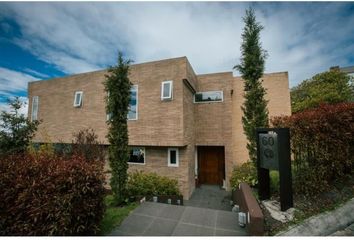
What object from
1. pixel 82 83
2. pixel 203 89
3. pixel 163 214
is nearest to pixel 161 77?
pixel 203 89

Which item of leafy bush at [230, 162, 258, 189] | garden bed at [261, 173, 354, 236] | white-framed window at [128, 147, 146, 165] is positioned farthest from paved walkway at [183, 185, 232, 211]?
garden bed at [261, 173, 354, 236]

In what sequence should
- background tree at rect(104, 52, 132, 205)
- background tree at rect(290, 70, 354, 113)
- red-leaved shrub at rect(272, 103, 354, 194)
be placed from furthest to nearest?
background tree at rect(290, 70, 354, 113)
background tree at rect(104, 52, 132, 205)
red-leaved shrub at rect(272, 103, 354, 194)

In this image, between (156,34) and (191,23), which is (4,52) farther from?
(191,23)

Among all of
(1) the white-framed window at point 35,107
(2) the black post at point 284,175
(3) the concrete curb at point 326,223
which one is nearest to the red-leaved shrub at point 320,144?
(3) the concrete curb at point 326,223

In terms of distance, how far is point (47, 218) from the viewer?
3.30 m

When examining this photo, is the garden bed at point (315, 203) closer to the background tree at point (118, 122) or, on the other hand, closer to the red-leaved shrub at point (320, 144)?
the red-leaved shrub at point (320, 144)

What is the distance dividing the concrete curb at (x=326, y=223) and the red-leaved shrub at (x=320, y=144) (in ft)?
2.56

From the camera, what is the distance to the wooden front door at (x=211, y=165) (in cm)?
1194

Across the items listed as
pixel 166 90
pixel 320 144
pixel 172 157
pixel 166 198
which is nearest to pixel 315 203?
pixel 320 144

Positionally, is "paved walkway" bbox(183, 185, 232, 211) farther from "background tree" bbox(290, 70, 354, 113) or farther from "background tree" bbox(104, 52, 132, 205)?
"background tree" bbox(290, 70, 354, 113)

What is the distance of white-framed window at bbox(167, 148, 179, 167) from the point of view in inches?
389

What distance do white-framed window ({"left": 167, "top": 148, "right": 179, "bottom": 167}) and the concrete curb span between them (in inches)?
258

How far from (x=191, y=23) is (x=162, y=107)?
177 inches

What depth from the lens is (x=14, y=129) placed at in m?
6.93
